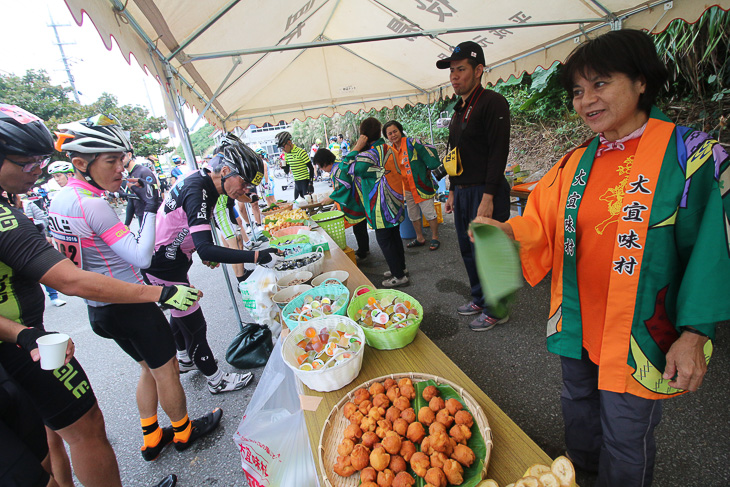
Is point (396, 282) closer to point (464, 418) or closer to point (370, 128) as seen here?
point (370, 128)

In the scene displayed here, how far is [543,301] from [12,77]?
27053 mm

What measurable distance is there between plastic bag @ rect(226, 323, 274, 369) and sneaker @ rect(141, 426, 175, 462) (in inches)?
24.0

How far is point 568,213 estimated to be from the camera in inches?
48.4

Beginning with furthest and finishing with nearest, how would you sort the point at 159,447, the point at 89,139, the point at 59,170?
the point at 59,170, the point at 159,447, the point at 89,139

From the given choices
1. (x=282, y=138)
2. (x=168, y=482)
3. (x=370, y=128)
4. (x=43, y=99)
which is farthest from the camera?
(x=43, y=99)

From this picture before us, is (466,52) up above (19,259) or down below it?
above

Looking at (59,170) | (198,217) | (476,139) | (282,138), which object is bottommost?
A: (198,217)

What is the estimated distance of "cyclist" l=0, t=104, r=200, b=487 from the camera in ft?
3.81

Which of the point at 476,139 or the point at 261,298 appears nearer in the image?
the point at 261,298

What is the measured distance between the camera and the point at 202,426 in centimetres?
230

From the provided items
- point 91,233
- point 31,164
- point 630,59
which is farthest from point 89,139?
point 630,59

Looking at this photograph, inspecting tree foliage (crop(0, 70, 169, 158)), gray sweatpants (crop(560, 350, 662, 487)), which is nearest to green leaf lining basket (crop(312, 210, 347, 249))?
gray sweatpants (crop(560, 350, 662, 487))

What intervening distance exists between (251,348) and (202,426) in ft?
2.07

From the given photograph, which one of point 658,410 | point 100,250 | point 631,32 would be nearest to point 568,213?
point 631,32
